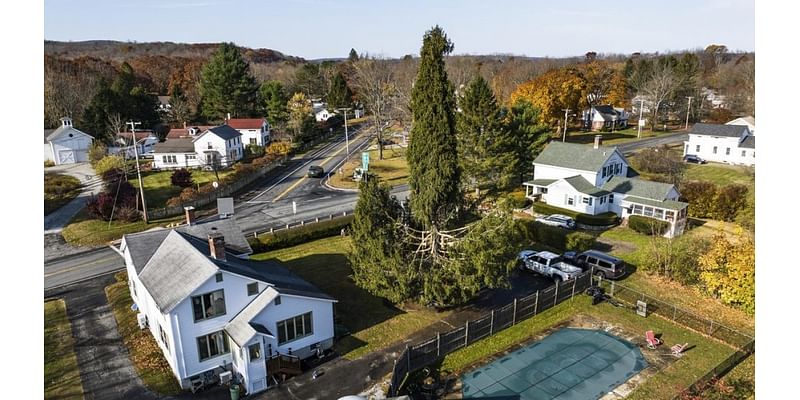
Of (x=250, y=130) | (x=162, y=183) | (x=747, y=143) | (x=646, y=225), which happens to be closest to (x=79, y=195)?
(x=162, y=183)

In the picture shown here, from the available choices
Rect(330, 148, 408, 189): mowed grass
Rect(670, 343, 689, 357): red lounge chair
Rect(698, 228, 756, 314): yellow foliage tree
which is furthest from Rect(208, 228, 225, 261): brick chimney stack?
Rect(330, 148, 408, 189): mowed grass

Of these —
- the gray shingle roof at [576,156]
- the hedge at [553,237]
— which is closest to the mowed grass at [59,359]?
the hedge at [553,237]

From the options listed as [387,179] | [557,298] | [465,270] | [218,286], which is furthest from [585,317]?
[387,179]

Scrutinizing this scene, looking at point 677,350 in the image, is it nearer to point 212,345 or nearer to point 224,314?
point 224,314

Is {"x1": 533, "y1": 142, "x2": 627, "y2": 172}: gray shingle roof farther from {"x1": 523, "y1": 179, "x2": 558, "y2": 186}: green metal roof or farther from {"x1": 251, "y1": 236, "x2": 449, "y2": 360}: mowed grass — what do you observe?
{"x1": 251, "y1": 236, "x2": 449, "y2": 360}: mowed grass

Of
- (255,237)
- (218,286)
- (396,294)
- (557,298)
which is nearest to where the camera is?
(218,286)

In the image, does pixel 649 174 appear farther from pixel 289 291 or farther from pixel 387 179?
pixel 289 291
